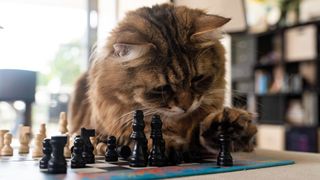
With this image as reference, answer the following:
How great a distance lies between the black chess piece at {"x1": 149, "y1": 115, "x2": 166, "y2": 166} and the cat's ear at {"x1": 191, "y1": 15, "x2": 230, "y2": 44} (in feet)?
1.28

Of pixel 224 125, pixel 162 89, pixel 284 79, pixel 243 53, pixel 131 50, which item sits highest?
pixel 243 53

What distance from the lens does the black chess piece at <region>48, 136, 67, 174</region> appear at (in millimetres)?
953

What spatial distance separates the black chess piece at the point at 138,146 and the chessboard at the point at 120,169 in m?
0.03

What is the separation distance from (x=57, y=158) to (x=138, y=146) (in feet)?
0.78

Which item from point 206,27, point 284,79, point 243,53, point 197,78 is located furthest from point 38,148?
point 243,53

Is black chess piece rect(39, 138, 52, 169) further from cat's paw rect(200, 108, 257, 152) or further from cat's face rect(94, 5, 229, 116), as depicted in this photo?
cat's paw rect(200, 108, 257, 152)

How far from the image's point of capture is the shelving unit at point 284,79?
4.52 metres

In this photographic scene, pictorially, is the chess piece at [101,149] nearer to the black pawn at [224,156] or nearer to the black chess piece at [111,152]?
the black chess piece at [111,152]

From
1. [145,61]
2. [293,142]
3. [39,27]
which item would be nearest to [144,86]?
[145,61]

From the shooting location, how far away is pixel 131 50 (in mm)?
1268

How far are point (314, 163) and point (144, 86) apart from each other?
24.3 inches

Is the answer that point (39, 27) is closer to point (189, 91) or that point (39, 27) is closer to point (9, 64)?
point (9, 64)

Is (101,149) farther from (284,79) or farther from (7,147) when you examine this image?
(284,79)

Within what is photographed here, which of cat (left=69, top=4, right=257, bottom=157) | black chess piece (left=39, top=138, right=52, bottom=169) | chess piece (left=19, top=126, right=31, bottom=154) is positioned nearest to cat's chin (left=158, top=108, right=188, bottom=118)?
cat (left=69, top=4, right=257, bottom=157)
